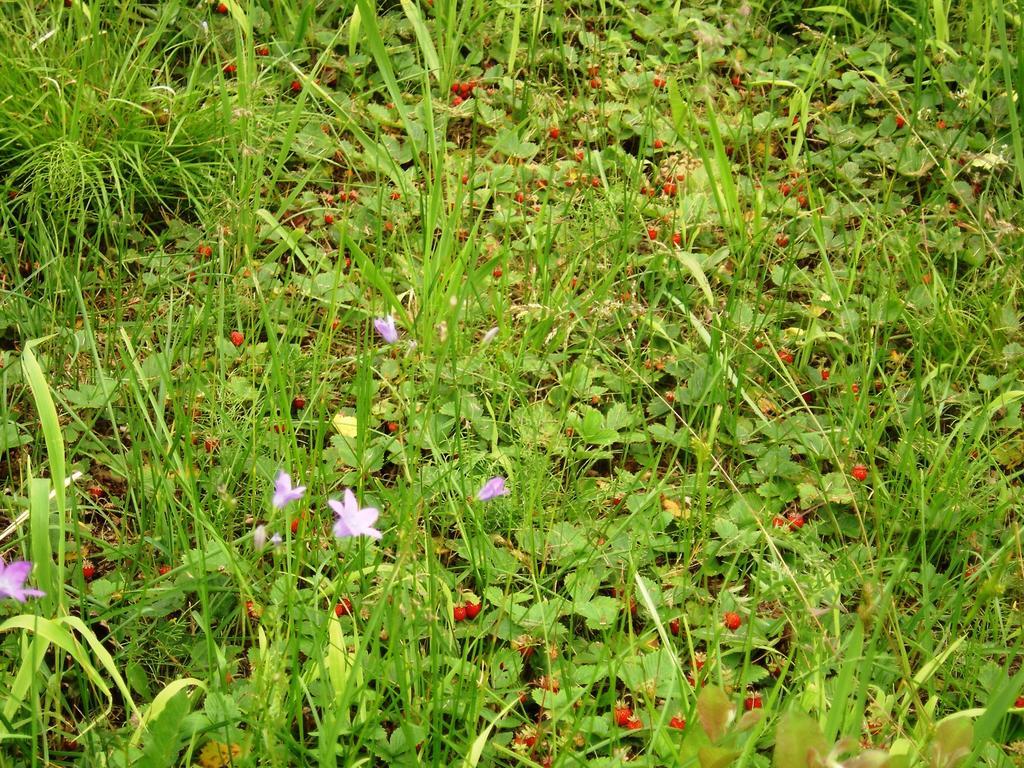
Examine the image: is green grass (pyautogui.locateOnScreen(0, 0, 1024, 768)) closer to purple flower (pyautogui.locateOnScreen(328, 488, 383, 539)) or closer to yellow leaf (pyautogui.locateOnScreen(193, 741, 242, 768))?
yellow leaf (pyautogui.locateOnScreen(193, 741, 242, 768))

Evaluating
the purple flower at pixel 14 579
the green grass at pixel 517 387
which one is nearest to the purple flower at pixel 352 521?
the green grass at pixel 517 387

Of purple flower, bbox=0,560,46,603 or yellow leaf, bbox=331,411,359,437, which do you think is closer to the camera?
purple flower, bbox=0,560,46,603

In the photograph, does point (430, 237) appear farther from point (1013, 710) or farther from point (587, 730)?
point (1013, 710)

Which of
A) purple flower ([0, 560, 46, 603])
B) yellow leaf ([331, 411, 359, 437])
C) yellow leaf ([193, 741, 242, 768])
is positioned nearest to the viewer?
purple flower ([0, 560, 46, 603])

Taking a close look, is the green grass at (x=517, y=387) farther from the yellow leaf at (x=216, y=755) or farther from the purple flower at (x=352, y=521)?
the purple flower at (x=352, y=521)

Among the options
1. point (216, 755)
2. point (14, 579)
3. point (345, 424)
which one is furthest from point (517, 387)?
point (14, 579)

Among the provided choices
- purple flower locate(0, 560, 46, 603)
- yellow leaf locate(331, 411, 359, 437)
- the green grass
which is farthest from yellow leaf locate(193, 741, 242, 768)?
yellow leaf locate(331, 411, 359, 437)

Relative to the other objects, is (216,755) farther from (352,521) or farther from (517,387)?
(517,387)

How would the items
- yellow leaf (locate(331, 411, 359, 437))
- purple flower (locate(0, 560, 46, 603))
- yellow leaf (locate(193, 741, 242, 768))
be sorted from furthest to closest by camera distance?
yellow leaf (locate(331, 411, 359, 437)) < yellow leaf (locate(193, 741, 242, 768)) < purple flower (locate(0, 560, 46, 603))
